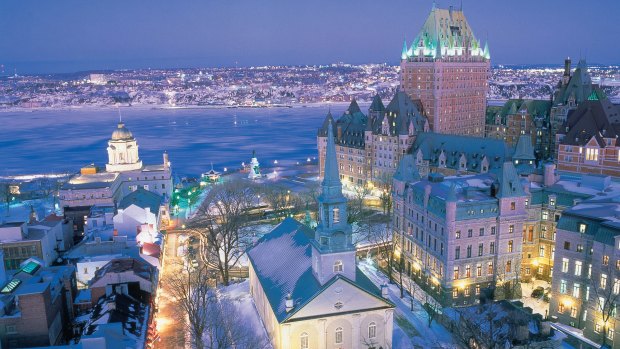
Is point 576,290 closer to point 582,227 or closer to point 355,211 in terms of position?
point 582,227

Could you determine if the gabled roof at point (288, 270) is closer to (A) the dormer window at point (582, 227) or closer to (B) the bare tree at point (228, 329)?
(B) the bare tree at point (228, 329)

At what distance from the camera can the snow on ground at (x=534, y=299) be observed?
48.1 m

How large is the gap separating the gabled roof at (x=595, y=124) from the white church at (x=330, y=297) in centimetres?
5235

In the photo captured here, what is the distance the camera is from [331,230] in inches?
1491

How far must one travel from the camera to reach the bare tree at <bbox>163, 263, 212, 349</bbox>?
126 ft

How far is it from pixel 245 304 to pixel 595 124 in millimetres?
57701

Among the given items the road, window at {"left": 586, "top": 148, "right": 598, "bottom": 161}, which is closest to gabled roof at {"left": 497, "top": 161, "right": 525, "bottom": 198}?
the road

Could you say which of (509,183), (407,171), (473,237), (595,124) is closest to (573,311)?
(473,237)

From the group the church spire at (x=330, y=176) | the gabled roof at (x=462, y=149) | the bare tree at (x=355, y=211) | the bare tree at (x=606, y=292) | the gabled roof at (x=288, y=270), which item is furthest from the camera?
the gabled roof at (x=462, y=149)

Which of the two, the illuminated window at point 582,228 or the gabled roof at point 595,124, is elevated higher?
the gabled roof at point 595,124

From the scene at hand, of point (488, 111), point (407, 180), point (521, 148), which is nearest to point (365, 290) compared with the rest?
point (407, 180)

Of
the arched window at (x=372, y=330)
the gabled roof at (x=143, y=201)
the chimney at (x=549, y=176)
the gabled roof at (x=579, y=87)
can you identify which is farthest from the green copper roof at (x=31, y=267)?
the gabled roof at (x=579, y=87)

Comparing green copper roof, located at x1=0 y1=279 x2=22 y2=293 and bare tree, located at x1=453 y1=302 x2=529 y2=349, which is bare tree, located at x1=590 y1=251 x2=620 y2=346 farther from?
green copper roof, located at x1=0 y1=279 x2=22 y2=293

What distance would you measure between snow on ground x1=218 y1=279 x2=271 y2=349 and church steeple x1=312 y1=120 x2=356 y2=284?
8727mm
